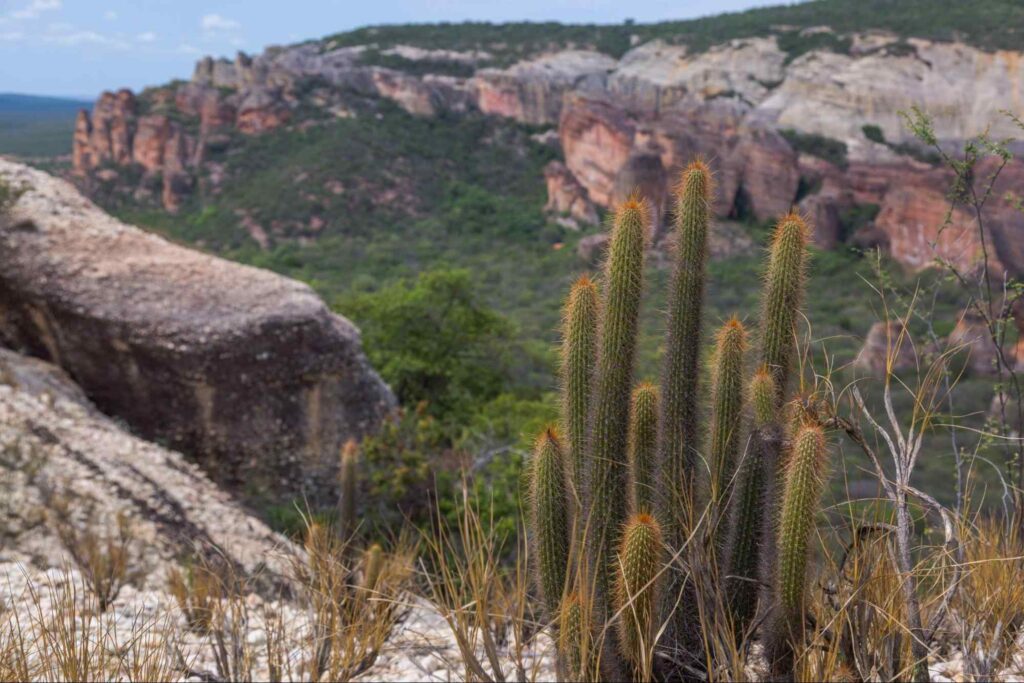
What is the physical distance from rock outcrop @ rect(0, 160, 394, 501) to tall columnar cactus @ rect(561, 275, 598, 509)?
18.1 feet

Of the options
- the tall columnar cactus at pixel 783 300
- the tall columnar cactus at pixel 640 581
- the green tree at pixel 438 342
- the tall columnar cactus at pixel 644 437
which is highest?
the tall columnar cactus at pixel 783 300

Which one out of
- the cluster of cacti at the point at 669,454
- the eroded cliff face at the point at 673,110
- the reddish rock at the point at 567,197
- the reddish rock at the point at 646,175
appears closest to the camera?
the cluster of cacti at the point at 669,454

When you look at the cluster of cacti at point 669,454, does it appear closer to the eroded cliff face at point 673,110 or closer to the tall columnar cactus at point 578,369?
the tall columnar cactus at point 578,369

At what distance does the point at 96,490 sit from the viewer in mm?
6383

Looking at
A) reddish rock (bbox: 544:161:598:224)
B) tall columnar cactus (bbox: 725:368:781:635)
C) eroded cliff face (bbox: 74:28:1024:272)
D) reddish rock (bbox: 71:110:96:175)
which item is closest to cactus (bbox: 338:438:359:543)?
tall columnar cactus (bbox: 725:368:781:635)

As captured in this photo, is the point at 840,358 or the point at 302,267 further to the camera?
the point at 302,267

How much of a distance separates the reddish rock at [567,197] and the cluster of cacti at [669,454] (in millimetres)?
33240

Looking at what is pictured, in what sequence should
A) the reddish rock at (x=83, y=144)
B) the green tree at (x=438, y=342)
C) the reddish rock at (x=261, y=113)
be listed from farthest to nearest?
the reddish rock at (x=261, y=113) < the reddish rock at (x=83, y=144) < the green tree at (x=438, y=342)

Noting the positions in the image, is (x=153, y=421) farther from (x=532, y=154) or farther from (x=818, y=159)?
(x=532, y=154)

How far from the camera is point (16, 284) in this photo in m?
8.42

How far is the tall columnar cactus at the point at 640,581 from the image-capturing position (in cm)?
253

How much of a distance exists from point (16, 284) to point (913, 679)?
8.45 m

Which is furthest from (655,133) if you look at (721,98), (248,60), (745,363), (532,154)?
(745,363)

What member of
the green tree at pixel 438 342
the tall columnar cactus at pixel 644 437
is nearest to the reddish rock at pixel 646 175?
the green tree at pixel 438 342
